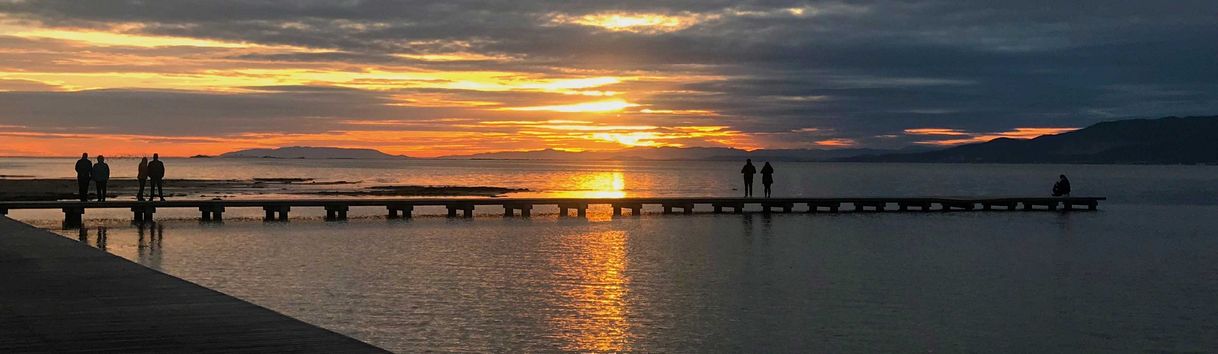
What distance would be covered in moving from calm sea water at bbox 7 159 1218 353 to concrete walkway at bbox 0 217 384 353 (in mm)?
2160

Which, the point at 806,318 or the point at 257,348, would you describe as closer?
the point at 257,348

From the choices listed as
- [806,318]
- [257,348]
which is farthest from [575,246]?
[257,348]

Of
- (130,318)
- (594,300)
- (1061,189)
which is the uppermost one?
(1061,189)

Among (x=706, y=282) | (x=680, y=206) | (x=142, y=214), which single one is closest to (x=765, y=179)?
(x=680, y=206)

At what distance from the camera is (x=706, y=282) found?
20922mm

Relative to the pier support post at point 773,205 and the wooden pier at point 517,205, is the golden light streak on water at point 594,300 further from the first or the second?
the pier support post at point 773,205

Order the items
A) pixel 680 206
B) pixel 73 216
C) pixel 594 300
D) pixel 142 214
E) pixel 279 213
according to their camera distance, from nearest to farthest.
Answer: pixel 594 300
pixel 73 216
pixel 142 214
pixel 279 213
pixel 680 206

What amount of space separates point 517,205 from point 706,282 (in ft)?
75.5

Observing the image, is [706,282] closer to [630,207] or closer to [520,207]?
[520,207]

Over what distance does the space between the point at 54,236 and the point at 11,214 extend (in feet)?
67.8

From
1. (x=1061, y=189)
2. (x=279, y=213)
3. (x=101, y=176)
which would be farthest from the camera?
(x=1061, y=189)

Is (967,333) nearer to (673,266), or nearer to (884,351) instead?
(884,351)

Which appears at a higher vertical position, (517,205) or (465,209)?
(517,205)

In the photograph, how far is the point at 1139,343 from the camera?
47.9ft
